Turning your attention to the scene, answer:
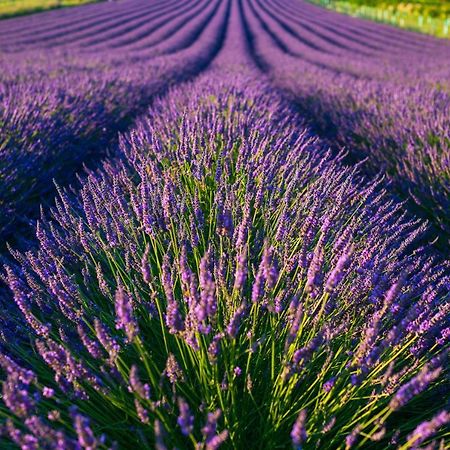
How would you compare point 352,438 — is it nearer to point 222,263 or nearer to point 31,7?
point 222,263

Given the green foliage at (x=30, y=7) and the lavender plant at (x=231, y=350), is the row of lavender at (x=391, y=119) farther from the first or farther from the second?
the green foliage at (x=30, y=7)

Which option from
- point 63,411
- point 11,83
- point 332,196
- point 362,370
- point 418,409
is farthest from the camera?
point 11,83

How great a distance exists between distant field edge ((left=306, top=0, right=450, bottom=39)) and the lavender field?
50.3 ft

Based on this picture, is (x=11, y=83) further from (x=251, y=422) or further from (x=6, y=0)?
(x=6, y=0)

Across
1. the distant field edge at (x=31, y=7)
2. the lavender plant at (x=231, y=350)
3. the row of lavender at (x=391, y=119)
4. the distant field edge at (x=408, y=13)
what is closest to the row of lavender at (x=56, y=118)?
the lavender plant at (x=231, y=350)

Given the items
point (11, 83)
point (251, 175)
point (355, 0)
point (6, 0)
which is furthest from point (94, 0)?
point (251, 175)

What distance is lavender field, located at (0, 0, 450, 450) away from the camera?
1.14 meters

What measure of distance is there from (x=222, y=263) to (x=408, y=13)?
27824 mm

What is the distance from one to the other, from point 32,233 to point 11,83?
3.65m

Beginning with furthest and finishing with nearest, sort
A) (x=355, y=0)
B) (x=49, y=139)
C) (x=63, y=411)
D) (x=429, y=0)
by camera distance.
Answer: (x=355, y=0) → (x=429, y=0) → (x=49, y=139) → (x=63, y=411)

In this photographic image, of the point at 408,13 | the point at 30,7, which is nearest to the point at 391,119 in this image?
the point at 30,7

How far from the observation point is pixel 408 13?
24.2 metres

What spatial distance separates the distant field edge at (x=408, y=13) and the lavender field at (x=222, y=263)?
15334mm

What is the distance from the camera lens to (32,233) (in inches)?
108
